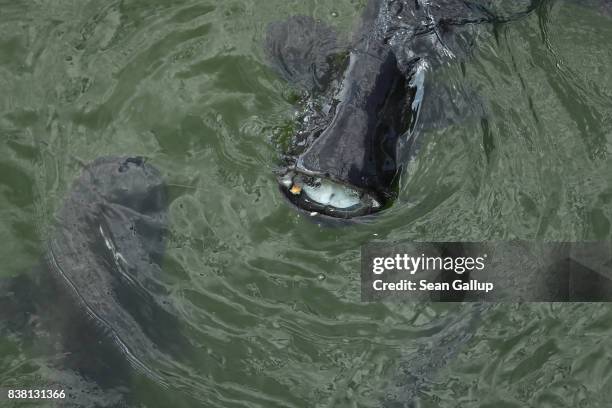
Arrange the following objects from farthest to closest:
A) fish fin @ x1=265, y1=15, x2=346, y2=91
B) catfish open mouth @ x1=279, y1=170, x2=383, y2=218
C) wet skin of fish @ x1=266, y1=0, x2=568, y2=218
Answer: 1. fish fin @ x1=265, y1=15, x2=346, y2=91
2. catfish open mouth @ x1=279, y1=170, x2=383, y2=218
3. wet skin of fish @ x1=266, y1=0, x2=568, y2=218

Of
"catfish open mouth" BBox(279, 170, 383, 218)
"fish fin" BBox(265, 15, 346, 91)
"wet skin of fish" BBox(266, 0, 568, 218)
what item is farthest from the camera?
"fish fin" BBox(265, 15, 346, 91)

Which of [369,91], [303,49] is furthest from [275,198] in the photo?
[303,49]

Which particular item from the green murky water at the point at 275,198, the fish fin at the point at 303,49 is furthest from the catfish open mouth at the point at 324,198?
the fish fin at the point at 303,49

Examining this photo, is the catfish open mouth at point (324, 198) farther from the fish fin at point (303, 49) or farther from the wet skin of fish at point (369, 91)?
the fish fin at point (303, 49)

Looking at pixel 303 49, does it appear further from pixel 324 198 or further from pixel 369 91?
pixel 324 198

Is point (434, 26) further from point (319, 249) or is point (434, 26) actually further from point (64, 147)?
point (64, 147)

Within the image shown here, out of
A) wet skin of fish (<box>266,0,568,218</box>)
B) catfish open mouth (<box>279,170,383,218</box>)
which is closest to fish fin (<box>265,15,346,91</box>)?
wet skin of fish (<box>266,0,568,218</box>)

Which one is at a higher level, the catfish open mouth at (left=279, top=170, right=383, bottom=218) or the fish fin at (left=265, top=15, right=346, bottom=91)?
the fish fin at (left=265, top=15, right=346, bottom=91)

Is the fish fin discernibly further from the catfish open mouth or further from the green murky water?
the catfish open mouth
